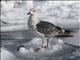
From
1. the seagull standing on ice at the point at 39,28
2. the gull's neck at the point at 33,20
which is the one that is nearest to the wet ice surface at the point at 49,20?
the seagull standing on ice at the point at 39,28

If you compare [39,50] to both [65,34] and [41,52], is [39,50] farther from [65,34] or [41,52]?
[65,34]

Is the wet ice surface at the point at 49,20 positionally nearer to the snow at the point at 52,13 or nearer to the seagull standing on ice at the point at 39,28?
the snow at the point at 52,13

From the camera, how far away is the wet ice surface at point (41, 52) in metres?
2.47

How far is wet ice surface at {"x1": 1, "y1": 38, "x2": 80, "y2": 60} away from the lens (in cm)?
247

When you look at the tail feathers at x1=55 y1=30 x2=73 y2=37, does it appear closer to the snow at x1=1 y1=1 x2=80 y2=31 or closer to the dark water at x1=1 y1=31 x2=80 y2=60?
the dark water at x1=1 y1=31 x2=80 y2=60

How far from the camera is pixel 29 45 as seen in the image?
2742 millimetres

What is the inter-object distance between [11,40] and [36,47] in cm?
32

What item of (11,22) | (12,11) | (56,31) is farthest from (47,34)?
(12,11)

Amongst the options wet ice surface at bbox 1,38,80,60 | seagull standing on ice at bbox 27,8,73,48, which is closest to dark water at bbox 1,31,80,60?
wet ice surface at bbox 1,38,80,60

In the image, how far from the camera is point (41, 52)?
2.60 meters

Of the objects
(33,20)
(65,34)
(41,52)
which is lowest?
(41,52)

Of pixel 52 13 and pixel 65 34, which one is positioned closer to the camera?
pixel 65 34

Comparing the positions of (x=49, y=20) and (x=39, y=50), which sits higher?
(x=49, y=20)

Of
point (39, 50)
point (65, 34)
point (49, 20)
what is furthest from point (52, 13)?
point (39, 50)
